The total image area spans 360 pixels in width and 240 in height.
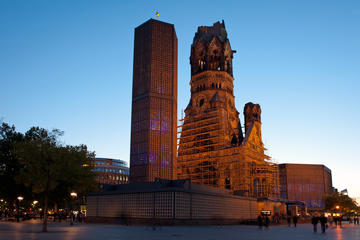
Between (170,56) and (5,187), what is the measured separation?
60.5 meters

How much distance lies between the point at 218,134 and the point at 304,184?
246 ft

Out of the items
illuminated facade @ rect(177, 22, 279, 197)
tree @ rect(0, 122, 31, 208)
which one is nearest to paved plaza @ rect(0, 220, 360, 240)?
tree @ rect(0, 122, 31, 208)

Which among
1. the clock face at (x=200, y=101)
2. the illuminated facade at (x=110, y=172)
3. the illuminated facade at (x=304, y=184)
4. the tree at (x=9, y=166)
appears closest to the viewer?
the tree at (x=9, y=166)

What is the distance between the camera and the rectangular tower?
309 ft

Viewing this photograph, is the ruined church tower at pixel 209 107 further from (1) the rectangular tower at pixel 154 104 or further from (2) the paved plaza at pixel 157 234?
(2) the paved plaza at pixel 157 234

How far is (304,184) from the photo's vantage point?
153750 millimetres

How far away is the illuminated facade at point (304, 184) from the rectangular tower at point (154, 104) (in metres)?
76.0

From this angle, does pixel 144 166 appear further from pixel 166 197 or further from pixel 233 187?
pixel 166 197

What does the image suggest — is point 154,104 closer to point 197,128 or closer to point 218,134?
point 197,128

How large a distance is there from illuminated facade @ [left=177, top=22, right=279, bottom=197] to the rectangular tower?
30.1 feet

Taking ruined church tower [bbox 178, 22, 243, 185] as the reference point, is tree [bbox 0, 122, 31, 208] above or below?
below

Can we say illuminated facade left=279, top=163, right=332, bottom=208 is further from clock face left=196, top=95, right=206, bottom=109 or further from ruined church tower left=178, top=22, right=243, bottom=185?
clock face left=196, top=95, right=206, bottom=109

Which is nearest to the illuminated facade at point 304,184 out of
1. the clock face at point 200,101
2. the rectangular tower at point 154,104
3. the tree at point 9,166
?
the clock face at point 200,101

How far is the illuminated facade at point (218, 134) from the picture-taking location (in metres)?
95.3
